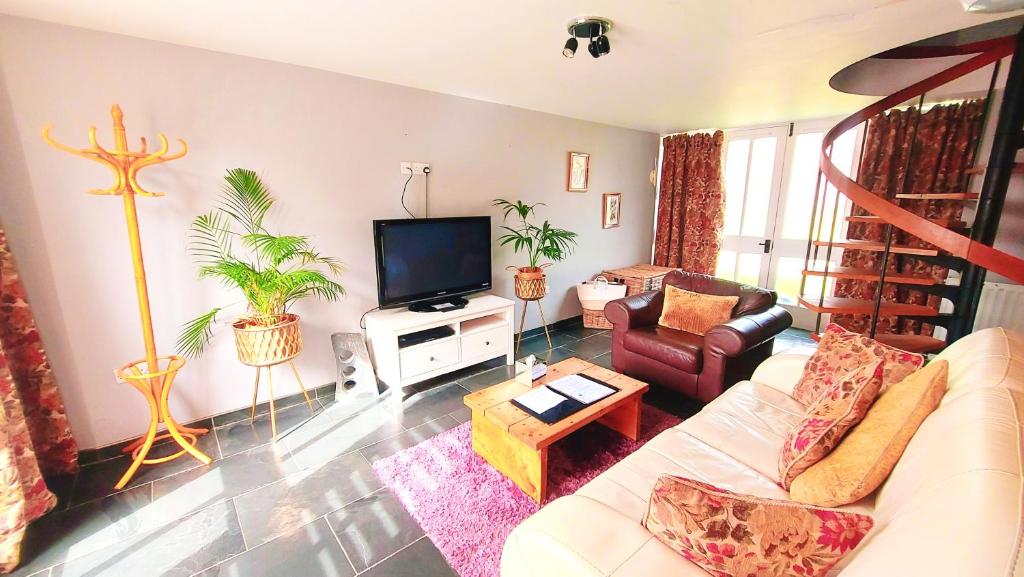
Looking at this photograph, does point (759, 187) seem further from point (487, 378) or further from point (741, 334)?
point (487, 378)

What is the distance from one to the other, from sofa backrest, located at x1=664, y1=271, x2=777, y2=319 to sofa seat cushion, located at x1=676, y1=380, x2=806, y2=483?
2.96ft

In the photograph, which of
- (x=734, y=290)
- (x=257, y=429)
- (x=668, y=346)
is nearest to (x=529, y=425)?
(x=668, y=346)

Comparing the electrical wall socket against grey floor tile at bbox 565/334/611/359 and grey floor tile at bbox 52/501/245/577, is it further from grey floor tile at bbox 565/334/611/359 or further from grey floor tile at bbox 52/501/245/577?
grey floor tile at bbox 52/501/245/577

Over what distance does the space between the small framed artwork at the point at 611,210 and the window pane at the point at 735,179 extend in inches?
47.6

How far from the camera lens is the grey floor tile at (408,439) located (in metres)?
2.32

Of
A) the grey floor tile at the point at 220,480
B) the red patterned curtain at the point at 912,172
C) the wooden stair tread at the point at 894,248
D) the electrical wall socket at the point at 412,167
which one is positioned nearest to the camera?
the grey floor tile at the point at 220,480

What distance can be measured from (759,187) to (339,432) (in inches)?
187

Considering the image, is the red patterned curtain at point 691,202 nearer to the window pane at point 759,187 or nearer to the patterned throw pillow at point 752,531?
the window pane at point 759,187

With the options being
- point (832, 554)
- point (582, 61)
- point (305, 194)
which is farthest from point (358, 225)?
point (832, 554)

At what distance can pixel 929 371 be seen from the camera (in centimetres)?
136

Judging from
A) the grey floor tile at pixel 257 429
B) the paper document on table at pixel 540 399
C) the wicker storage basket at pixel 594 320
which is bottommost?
the grey floor tile at pixel 257 429

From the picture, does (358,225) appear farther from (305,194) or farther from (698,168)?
(698,168)

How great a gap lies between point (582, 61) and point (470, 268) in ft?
5.58

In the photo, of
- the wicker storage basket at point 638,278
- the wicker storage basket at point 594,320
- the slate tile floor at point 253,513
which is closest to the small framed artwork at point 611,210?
the wicker storage basket at point 638,278
